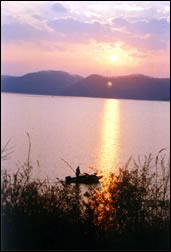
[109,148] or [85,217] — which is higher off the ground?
[85,217]

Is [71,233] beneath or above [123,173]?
beneath

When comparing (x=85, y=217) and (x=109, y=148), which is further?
(x=109, y=148)

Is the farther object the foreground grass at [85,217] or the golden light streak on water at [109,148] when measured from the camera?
the golden light streak on water at [109,148]

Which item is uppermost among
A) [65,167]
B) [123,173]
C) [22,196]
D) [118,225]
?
[123,173]

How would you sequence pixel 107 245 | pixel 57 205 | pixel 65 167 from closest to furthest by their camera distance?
pixel 107 245 < pixel 57 205 < pixel 65 167

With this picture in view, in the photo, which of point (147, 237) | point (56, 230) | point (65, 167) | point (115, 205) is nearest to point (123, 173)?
point (115, 205)

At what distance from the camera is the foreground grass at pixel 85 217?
3230mm

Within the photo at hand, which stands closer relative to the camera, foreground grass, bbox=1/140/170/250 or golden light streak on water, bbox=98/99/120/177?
foreground grass, bbox=1/140/170/250

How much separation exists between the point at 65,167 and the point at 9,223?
1077 centimetres

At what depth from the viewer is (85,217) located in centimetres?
337

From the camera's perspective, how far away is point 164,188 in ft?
11.2

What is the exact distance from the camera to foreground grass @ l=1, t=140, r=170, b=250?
10.6 ft

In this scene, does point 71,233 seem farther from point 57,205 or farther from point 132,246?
point 132,246

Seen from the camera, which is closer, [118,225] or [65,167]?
[118,225]
